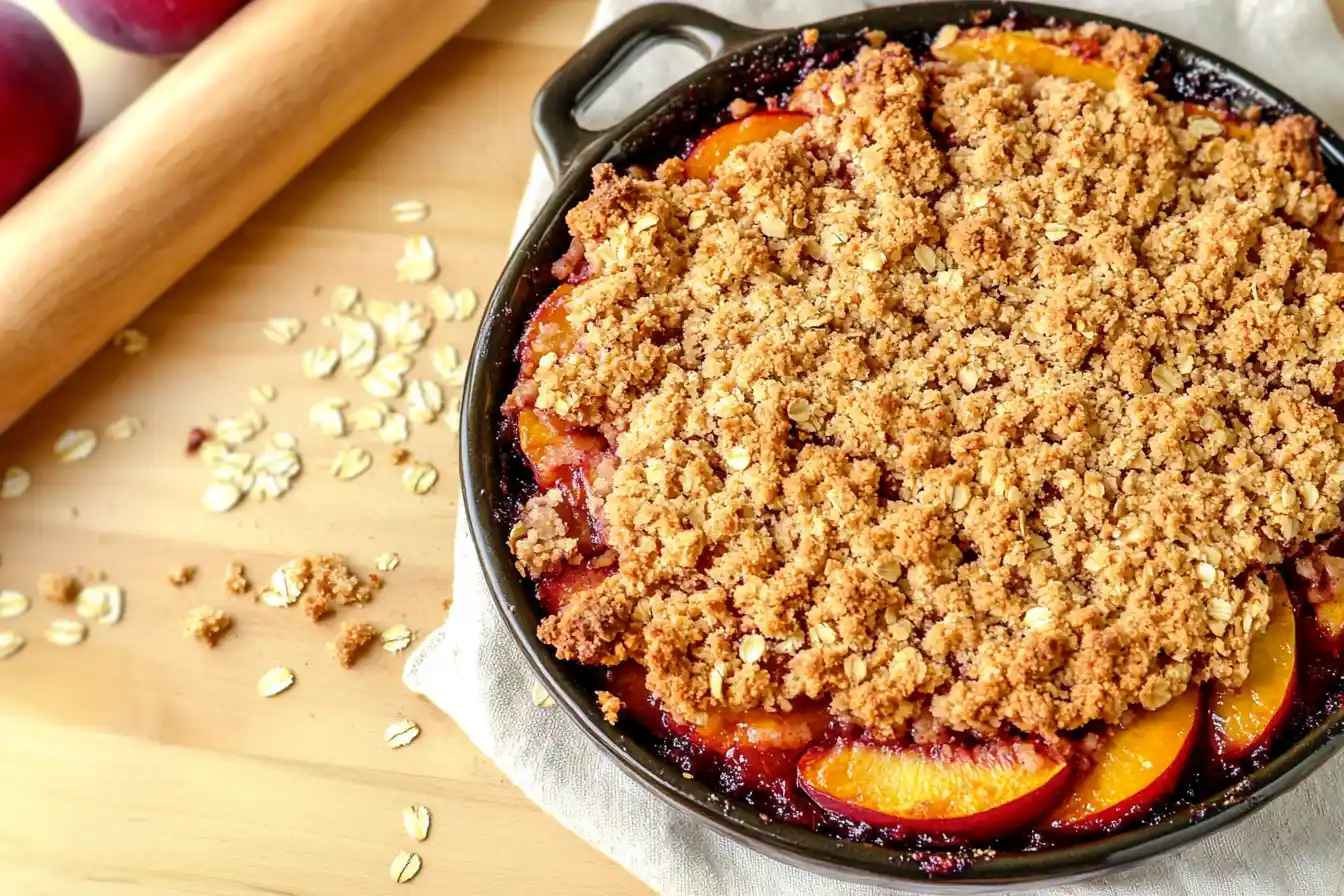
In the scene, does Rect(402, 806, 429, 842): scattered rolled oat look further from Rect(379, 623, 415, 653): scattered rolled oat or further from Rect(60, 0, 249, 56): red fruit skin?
Rect(60, 0, 249, 56): red fruit skin

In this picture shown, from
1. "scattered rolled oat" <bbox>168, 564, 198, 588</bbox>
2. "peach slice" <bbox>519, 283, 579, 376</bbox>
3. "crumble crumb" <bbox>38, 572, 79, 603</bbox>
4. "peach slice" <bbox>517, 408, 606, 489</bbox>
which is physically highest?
"peach slice" <bbox>519, 283, 579, 376</bbox>

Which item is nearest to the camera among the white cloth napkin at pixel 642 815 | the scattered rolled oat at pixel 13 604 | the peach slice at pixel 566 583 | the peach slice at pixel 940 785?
the peach slice at pixel 940 785

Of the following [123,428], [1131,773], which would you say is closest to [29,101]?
[123,428]

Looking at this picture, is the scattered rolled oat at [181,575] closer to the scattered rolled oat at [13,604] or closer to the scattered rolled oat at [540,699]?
the scattered rolled oat at [13,604]

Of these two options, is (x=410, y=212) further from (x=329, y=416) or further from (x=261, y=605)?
(x=261, y=605)

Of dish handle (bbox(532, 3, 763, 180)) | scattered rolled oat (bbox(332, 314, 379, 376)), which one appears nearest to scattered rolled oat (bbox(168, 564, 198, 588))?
scattered rolled oat (bbox(332, 314, 379, 376))

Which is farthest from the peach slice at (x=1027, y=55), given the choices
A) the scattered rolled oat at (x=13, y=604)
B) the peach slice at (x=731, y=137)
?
the scattered rolled oat at (x=13, y=604)
